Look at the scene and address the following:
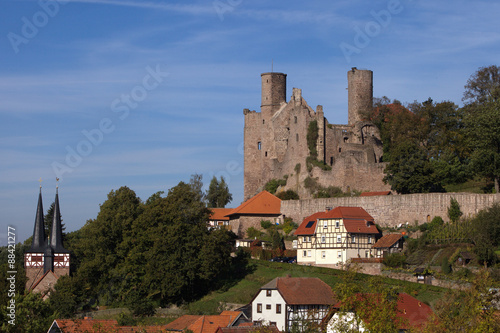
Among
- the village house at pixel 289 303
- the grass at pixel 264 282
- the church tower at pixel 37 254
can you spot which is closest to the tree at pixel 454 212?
the grass at pixel 264 282

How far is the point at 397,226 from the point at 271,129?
21.8 m

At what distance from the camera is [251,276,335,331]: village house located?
44812 millimetres

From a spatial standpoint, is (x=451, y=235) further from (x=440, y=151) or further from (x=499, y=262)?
(x=440, y=151)

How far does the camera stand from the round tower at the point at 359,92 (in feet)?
246

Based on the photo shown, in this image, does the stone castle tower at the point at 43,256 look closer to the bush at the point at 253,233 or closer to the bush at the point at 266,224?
the bush at the point at 253,233

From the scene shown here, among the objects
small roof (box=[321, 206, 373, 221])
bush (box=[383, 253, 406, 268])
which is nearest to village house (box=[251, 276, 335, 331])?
bush (box=[383, 253, 406, 268])

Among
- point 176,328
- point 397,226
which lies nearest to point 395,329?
point 176,328

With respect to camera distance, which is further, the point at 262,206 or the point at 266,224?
the point at 262,206

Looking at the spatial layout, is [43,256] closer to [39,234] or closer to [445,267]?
[39,234]

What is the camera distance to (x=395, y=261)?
51500mm

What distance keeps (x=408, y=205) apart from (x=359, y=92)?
19797 mm

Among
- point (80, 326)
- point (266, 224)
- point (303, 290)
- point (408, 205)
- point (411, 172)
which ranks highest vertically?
point (411, 172)

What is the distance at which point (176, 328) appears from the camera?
1715 inches

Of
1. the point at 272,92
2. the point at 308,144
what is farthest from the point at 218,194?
the point at 308,144
